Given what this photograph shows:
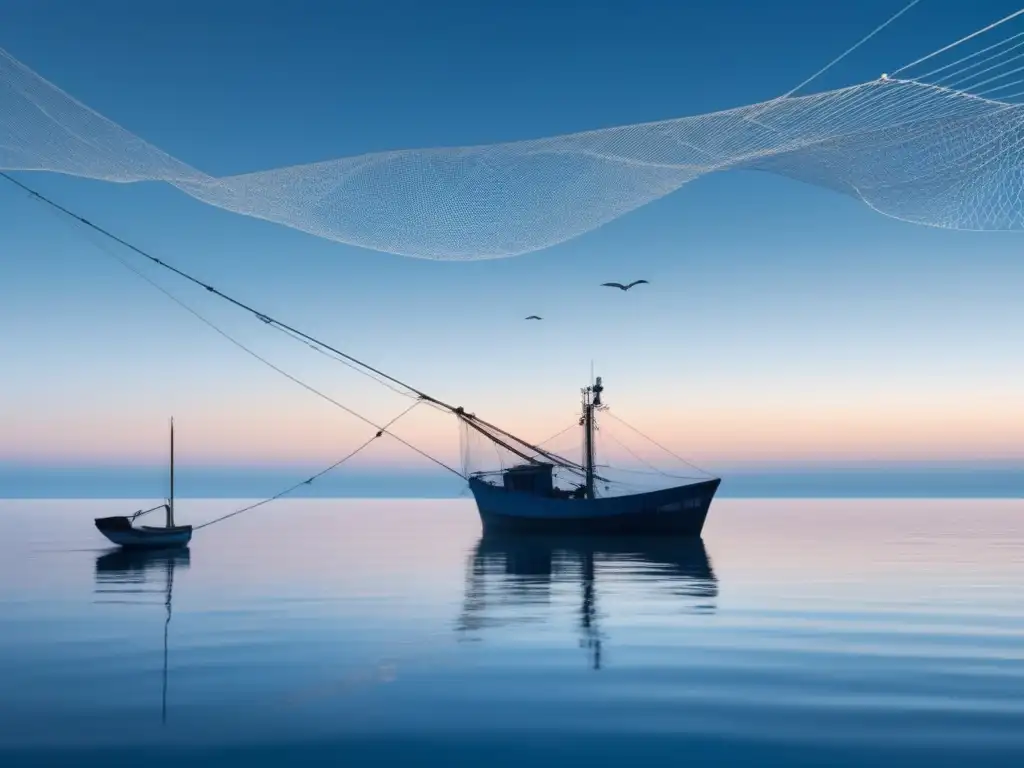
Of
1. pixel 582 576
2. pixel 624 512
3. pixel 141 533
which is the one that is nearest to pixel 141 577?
pixel 141 533

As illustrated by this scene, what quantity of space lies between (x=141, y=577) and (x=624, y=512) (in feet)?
102

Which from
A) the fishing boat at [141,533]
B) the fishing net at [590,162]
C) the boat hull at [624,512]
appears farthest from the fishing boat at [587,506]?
the fishing net at [590,162]

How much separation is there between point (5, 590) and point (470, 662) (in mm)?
23870

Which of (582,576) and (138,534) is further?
(138,534)

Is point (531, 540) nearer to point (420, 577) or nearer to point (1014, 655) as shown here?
point (420, 577)

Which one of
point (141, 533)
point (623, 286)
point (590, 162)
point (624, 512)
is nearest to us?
point (590, 162)

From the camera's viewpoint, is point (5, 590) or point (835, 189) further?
point (5, 590)

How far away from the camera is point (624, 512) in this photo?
61875mm

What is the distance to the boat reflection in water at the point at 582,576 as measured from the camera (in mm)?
26031

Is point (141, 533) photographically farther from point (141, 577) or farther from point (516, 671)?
point (516, 671)

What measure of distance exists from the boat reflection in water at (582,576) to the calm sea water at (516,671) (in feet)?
0.90

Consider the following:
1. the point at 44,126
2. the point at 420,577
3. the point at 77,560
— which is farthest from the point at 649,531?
the point at 44,126

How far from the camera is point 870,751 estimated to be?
40.1ft

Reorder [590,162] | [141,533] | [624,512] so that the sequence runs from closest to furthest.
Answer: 1. [590,162]
2. [141,533]
3. [624,512]
